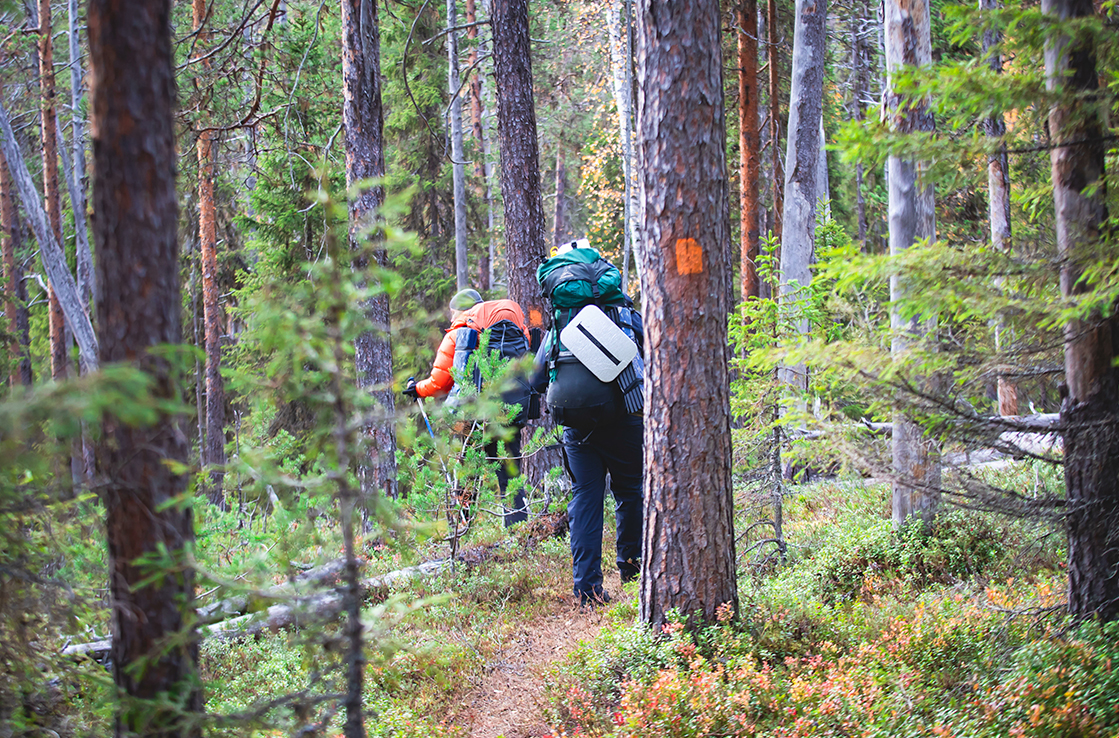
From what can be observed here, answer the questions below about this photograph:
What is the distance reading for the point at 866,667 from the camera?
3.75m

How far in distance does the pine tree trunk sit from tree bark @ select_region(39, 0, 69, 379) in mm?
7054

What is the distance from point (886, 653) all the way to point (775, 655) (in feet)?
1.88

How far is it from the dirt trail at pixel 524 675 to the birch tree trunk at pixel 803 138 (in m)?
5.33

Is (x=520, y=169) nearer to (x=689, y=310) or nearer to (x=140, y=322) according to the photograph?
(x=689, y=310)

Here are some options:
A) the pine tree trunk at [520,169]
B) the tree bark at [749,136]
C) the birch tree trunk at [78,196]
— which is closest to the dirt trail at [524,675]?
the pine tree trunk at [520,169]

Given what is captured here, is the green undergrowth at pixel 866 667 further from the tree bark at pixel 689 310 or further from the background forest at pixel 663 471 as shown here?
the tree bark at pixel 689 310

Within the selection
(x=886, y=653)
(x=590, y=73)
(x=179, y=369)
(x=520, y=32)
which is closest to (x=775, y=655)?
(x=886, y=653)

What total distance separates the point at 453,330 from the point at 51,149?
12739 mm

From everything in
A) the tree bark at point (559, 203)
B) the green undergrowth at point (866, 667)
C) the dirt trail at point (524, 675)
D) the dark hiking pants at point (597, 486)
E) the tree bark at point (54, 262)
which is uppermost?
the tree bark at point (559, 203)

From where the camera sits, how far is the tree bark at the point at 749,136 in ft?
36.5

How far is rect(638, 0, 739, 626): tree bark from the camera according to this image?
4.07 m

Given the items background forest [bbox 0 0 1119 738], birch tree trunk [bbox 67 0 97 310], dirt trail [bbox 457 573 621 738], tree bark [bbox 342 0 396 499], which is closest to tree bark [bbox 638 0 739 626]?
→ background forest [bbox 0 0 1119 738]

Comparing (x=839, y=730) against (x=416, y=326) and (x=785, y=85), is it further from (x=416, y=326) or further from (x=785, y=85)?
(x=785, y=85)

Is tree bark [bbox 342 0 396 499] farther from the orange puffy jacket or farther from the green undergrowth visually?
the green undergrowth
